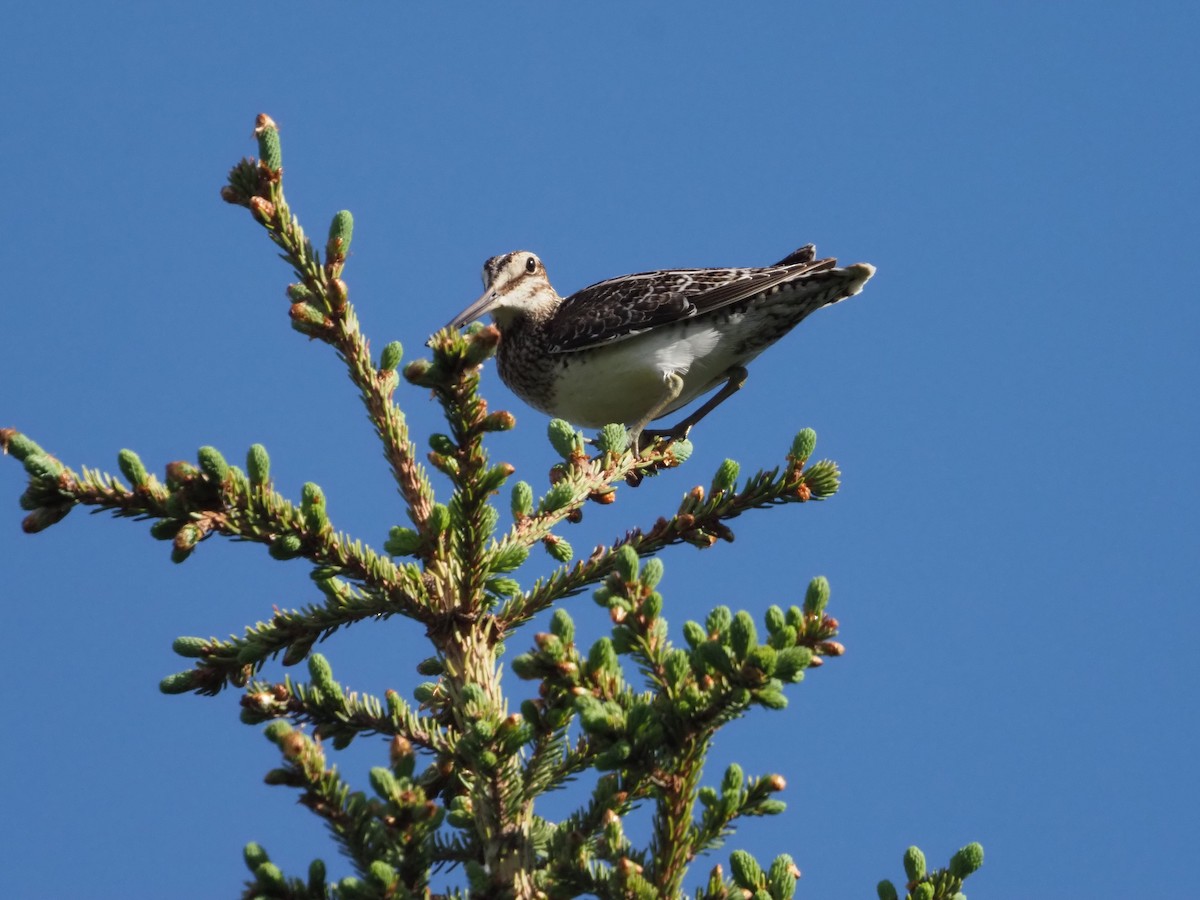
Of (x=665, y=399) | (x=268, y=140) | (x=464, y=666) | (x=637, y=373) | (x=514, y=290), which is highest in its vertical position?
(x=514, y=290)

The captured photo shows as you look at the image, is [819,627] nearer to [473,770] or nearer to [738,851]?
[738,851]

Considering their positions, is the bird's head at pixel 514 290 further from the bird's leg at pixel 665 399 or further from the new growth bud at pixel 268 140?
the new growth bud at pixel 268 140

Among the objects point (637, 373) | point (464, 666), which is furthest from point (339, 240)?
point (637, 373)

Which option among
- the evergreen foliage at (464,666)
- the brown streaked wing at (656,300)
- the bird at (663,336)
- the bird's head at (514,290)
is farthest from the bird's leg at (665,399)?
the evergreen foliage at (464,666)

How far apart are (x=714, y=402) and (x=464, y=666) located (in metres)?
4.76

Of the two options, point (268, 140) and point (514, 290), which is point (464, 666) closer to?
point (268, 140)

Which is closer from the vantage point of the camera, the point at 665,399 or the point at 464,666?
the point at 464,666

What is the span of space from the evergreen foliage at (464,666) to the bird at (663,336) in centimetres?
362

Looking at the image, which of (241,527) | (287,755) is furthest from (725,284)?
(287,755)

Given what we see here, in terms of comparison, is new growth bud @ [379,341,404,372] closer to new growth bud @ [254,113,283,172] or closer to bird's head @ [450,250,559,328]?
new growth bud @ [254,113,283,172]

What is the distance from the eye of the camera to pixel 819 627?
3.69 m

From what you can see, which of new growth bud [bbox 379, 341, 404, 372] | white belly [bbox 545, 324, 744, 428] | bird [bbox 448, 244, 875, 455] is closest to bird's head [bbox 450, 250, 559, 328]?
bird [bbox 448, 244, 875, 455]

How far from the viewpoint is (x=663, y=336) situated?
8406mm

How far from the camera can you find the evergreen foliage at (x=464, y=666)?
3.56 meters
